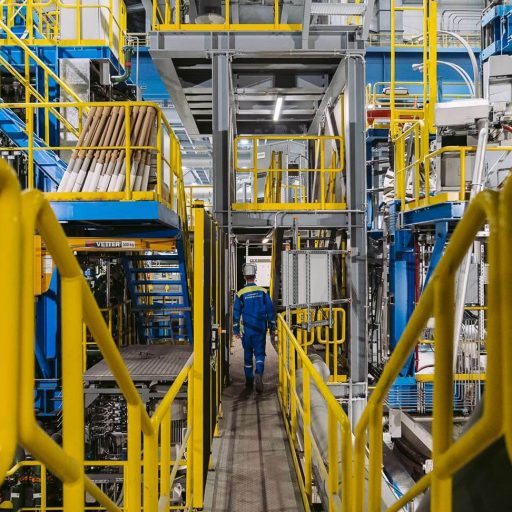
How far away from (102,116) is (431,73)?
220 inches

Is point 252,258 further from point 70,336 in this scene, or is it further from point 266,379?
point 70,336

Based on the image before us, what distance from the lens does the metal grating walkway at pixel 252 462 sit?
15.2 feet

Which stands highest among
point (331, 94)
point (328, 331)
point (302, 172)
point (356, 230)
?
point (331, 94)

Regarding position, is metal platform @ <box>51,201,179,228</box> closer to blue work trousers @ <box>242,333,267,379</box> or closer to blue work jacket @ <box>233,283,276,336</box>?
blue work jacket @ <box>233,283,276,336</box>

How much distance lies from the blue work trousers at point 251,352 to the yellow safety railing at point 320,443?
722 millimetres

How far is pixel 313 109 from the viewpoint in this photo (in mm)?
11695

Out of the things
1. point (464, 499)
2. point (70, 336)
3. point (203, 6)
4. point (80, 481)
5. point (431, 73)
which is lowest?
point (464, 499)

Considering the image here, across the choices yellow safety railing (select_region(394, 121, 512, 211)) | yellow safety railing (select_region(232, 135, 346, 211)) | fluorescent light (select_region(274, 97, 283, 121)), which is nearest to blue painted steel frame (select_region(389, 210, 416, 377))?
yellow safety railing (select_region(394, 121, 512, 211))

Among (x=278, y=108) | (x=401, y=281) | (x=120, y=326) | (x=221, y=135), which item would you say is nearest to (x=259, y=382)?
(x=120, y=326)

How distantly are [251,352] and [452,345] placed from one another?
6.88 meters

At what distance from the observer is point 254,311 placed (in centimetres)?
831

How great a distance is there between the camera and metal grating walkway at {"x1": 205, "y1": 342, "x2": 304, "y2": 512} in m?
4.64

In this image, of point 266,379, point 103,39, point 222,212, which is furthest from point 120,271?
point 103,39

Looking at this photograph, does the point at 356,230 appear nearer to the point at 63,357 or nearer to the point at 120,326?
the point at 120,326
